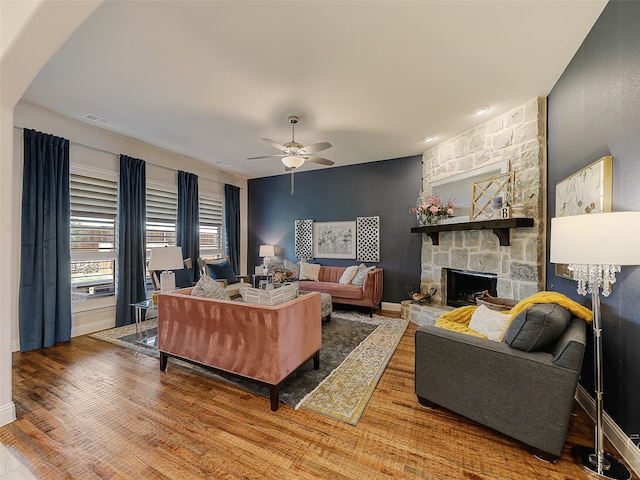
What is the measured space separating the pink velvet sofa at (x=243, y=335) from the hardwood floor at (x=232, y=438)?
10.5 inches

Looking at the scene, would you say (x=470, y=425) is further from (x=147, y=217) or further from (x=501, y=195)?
(x=147, y=217)

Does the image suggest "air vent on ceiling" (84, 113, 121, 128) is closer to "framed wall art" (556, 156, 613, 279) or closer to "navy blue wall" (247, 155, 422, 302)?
"navy blue wall" (247, 155, 422, 302)

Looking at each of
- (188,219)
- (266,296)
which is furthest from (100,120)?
(266,296)

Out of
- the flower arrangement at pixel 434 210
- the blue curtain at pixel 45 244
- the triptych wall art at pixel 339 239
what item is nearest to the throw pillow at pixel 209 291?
the blue curtain at pixel 45 244

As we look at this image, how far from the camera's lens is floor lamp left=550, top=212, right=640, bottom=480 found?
51.9 inches

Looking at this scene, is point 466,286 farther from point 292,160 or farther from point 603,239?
point 292,160

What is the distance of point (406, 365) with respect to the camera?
2.79 meters

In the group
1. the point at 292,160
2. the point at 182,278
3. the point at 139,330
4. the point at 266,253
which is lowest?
the point at 139,330

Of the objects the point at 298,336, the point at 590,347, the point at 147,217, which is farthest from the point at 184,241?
the point at 590,347

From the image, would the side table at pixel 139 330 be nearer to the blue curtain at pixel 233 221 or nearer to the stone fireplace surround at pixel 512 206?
the blue curtain at pixel 233 221

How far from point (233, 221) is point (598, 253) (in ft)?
19.9

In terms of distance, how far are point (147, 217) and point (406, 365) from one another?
15.1ft

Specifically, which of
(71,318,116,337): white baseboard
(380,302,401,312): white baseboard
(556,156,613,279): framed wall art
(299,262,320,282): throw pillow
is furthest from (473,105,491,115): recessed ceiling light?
(71,318,116,337): white baseboard

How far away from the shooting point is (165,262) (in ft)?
10.4
